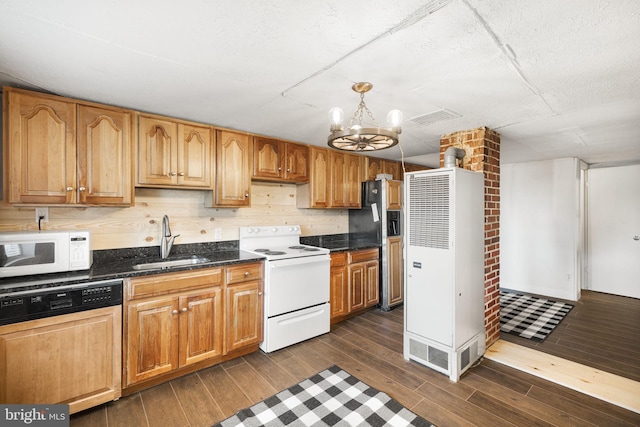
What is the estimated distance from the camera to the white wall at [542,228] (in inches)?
176

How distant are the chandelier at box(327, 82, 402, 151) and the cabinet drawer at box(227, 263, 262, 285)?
147 centimetres

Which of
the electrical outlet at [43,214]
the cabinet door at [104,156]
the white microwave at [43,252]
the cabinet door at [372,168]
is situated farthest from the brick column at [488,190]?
the electrical outlet at [43,214]

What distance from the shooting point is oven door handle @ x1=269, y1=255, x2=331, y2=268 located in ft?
9.29

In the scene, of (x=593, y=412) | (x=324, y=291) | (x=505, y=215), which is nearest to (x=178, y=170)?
(x=324, y=291)

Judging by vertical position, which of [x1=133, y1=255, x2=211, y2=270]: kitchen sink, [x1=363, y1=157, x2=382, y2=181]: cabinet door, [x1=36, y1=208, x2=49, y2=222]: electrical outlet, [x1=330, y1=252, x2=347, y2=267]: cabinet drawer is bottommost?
[x1=330, y1=252, x2=347, y2=267]: cabinet drawer

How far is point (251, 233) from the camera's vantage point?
341 cm

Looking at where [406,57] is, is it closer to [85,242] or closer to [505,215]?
[85,242]

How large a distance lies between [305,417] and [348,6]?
2.32 meters

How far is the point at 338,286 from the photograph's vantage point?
351cm

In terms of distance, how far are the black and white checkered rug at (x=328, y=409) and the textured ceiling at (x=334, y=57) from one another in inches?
Answer: 86.2

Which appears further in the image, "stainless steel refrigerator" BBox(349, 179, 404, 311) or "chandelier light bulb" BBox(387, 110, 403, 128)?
"stainless steel refrigerator" BBox(349, 179, 404, 311)

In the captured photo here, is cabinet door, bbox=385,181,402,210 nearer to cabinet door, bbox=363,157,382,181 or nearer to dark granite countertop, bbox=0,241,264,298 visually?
cabinet door, bbox=363,157,382,181

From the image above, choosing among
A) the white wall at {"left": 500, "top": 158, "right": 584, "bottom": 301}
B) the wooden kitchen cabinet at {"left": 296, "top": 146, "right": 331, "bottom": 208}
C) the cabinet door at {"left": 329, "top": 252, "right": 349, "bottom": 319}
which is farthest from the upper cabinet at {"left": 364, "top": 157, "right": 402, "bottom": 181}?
the white wall at {"left": 500, "top": 158, "right": 584, "bottom": 301}

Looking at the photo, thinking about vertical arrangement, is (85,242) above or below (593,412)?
above
